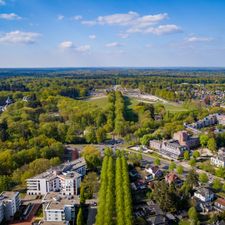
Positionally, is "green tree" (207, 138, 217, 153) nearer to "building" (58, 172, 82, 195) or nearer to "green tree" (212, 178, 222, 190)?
"green tree" (212, 178, 222, 190)

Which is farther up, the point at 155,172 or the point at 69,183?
the point at 69,183

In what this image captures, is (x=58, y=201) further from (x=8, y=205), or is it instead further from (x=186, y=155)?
(x=186, y=155)

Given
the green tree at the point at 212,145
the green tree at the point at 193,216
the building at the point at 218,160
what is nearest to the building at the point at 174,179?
the green tree at the point at 193,216

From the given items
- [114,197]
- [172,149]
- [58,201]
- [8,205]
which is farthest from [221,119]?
[8,205]

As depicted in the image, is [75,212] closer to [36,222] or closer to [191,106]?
[36,222]

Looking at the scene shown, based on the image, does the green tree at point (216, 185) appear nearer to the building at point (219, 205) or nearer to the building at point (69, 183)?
the building at point (219, 205)

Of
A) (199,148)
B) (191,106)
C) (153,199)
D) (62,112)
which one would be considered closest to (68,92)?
(62,112)
